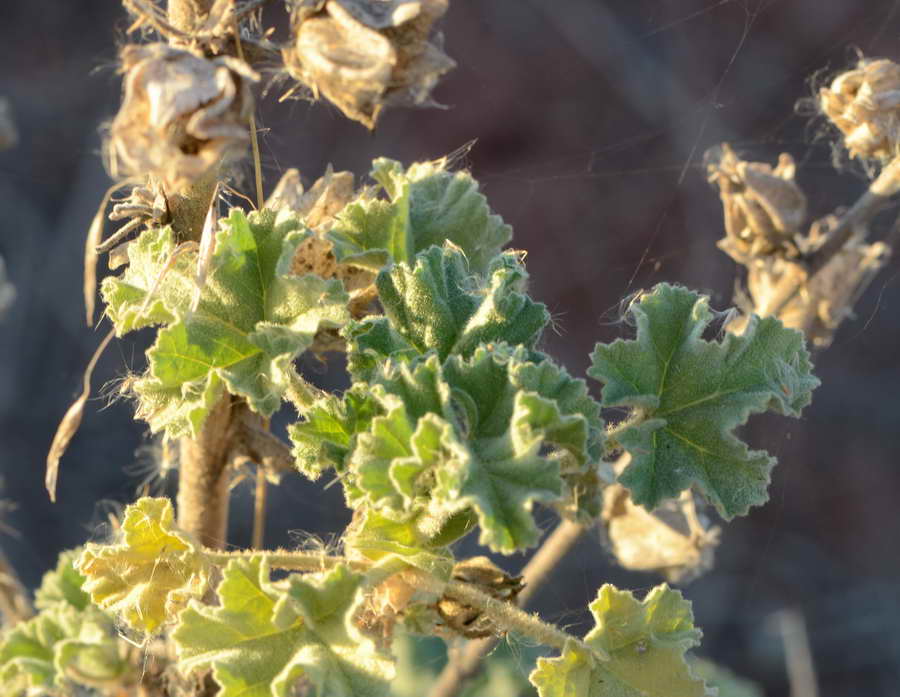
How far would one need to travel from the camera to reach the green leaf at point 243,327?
0.85 metres

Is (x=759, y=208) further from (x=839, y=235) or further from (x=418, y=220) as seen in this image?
(x=418, y=220)

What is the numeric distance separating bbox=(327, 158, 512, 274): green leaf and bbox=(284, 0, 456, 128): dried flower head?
0.57 feet

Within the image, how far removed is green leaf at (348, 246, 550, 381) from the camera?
835 mm

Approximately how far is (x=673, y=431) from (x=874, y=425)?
8.76 ft

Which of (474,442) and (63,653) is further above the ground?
(474,442)

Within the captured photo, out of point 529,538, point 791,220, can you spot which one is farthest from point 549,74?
point 529,538

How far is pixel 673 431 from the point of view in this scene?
3.12 feet

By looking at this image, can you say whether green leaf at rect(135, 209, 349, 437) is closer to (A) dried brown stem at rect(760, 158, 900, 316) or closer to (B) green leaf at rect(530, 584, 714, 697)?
(B) green leaf at rect(530, 584, 714, 697)

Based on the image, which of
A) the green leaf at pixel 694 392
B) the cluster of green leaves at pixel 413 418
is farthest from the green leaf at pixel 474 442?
the green leaf at pixel 694 392

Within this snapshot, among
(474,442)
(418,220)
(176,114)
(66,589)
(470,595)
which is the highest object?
(176,114)

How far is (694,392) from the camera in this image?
0.95 m

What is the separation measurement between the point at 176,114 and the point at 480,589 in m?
0.43

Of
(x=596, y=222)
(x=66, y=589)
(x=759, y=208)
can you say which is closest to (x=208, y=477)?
(x=66, y=589)

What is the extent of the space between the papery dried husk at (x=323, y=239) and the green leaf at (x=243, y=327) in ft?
0.19
